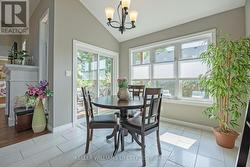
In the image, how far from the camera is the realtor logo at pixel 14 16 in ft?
13.4

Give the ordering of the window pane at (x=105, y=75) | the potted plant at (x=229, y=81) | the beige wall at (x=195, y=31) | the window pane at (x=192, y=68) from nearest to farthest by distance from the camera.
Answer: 1. the potted plant at (x=229, y=81)
2. the beige wall at (x=195, y=31)
3. the window pane at (x=192, y=68)
4. the window pane at (x=105, y=75)

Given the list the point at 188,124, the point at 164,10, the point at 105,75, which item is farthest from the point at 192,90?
the point at 105,75

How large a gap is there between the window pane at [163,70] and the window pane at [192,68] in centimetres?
24

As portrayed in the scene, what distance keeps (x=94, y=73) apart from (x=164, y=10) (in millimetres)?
2431

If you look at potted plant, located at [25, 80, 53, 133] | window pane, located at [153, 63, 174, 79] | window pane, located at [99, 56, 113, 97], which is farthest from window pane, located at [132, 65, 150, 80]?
potted plant, located at [25, 80, 53, 133]

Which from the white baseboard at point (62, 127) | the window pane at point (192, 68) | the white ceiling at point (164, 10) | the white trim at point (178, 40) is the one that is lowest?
the white baseboard at point (62, 127)

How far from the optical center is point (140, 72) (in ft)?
13.8

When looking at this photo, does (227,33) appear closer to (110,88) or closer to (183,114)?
(183,114)

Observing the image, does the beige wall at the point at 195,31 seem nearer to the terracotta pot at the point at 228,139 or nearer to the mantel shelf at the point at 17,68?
the terracotta pot at the point at 228,139

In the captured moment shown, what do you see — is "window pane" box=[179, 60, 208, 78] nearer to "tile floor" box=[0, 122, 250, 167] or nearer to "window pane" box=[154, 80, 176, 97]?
"window pane" box=[154, 80, 176, 97]

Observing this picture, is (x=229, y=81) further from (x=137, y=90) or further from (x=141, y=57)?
(x=141, y=57)

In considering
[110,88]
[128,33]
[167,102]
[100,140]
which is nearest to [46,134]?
[100,140]

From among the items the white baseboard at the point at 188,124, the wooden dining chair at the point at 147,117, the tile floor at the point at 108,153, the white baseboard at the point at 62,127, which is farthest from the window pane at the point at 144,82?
the white baseboard at the point at 62,127

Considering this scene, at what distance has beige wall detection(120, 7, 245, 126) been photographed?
8.27ft
